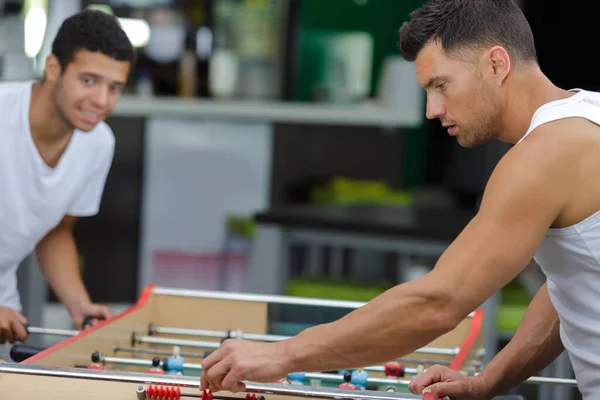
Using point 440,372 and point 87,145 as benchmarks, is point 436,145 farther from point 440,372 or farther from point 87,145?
point 440,372

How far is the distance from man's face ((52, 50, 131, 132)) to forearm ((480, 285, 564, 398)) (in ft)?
3.65

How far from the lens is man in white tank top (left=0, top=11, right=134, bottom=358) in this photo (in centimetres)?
231

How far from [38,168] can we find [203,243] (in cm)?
324

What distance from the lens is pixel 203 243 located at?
5.64 meters

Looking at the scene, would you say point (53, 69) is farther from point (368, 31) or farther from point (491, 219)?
point (368, 31)

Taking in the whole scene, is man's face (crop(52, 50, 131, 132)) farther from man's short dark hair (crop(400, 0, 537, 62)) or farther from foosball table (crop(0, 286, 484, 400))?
man's short dark hair (crop(400, 0, 537, 62))

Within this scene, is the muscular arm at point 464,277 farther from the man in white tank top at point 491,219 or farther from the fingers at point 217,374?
the fingers at point 217,374

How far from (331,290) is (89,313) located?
53.3 inches

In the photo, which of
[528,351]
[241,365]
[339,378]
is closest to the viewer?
[241,365]

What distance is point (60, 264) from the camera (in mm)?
2576

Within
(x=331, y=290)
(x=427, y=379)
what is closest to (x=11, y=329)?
(x=427, y=379)

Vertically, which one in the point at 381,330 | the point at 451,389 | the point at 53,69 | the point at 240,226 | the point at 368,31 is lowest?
the point at 240,226

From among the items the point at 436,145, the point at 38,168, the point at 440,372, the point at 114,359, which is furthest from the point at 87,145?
the point at 436,145

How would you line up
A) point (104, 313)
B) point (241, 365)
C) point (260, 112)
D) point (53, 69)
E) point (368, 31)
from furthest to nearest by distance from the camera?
point (368, 31)
point (260, 112)
point (104, 313)
point (53, 69)
point (241, 365)
